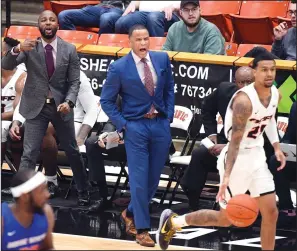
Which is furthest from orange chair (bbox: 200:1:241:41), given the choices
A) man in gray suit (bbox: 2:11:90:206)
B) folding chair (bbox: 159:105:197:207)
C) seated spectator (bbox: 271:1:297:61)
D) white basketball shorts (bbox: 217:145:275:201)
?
white basketball shorts (bbox: 217:145:275:201)

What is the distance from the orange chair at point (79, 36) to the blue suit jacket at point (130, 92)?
3650mm

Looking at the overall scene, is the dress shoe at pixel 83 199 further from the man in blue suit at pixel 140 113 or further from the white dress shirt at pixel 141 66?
the white dress shirt at pixel 141 66

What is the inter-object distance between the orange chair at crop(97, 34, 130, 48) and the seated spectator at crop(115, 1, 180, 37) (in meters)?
0.17

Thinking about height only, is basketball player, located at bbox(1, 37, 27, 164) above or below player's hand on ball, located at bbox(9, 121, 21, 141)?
above

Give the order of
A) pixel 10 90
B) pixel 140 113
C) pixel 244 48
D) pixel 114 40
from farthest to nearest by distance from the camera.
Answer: pixel 114 40, pixel 244 48, pixel 10 90, pixel 140 113

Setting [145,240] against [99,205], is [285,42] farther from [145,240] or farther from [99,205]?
[145,240]

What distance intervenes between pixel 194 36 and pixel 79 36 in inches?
76.3

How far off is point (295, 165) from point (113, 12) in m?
4.24

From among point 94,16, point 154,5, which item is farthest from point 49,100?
point 94,16

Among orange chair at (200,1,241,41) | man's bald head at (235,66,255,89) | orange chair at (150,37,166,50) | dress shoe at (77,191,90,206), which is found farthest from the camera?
orange chair at (200,1,241,41)

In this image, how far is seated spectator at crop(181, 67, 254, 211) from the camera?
1005 centimetres

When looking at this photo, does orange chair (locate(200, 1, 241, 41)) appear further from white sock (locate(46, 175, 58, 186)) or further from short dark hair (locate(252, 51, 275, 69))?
short dark hair (locate(252, 51, 275, 69))

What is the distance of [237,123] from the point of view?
8312 millimetres

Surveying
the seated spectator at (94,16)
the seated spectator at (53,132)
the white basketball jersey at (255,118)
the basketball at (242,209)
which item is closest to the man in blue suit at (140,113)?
the white basketball jersey at (255,118)
